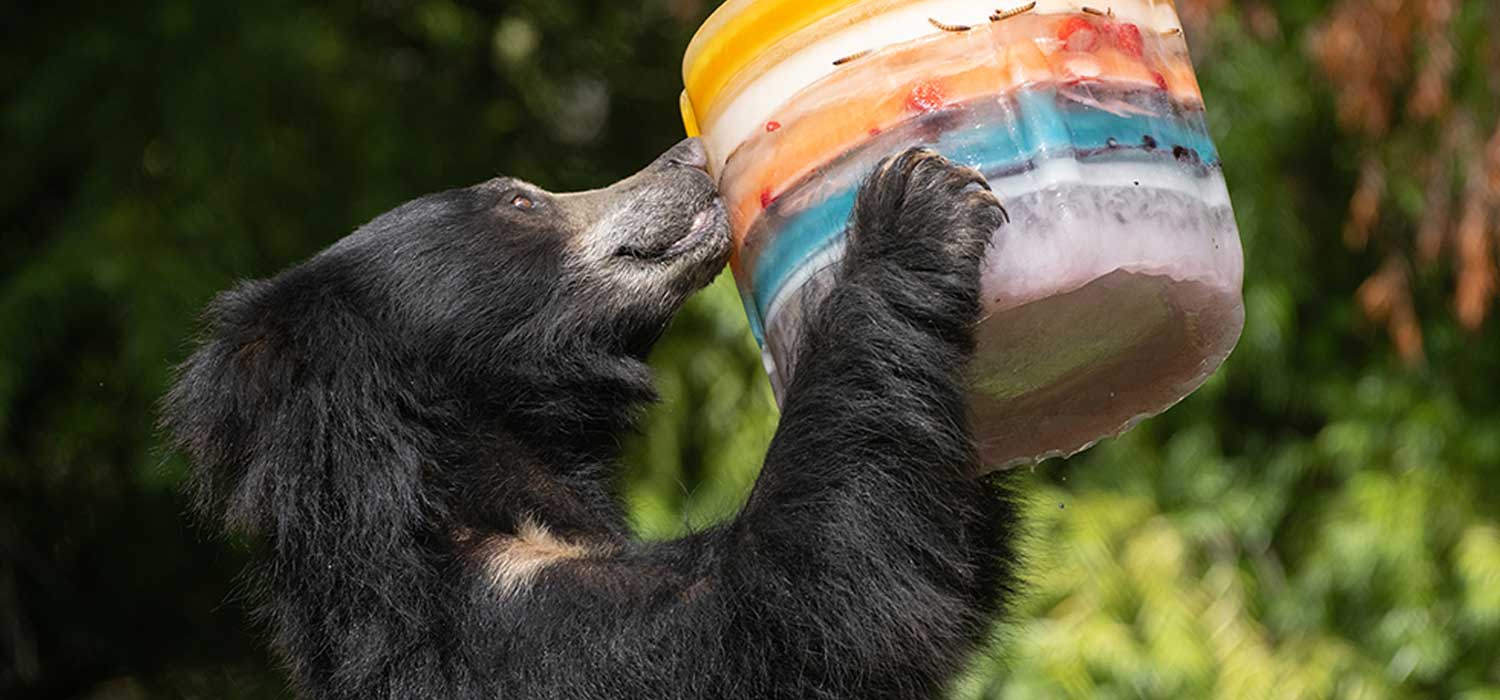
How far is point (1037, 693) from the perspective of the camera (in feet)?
18.1

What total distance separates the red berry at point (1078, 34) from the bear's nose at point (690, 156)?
2.49ft

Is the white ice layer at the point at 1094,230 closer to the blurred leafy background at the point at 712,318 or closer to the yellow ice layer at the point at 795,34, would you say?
the yellow ice layer at the point at 795,34

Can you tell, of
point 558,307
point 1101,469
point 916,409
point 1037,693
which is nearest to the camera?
point 916,409

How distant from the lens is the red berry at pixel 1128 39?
2762mm

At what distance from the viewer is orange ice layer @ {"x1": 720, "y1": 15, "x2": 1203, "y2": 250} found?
2713 mm

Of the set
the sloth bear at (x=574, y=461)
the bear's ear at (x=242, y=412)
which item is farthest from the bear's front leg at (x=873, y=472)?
the bear's ear at (x=242, y=412)

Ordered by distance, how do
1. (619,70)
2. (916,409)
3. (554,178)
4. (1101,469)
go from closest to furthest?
(916,409), (1101,469), (554,178), (619,70)

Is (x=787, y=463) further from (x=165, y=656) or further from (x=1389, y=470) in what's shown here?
(x=165, y=656)

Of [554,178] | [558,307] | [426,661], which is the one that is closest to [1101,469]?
[554,178]

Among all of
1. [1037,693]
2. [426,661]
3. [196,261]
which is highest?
[426,661]

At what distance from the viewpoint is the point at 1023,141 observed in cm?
271

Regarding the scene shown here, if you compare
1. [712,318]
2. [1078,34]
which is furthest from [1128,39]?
[712,318]

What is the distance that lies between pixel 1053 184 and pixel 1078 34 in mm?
213

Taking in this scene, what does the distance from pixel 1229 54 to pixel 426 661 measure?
15.0ft
